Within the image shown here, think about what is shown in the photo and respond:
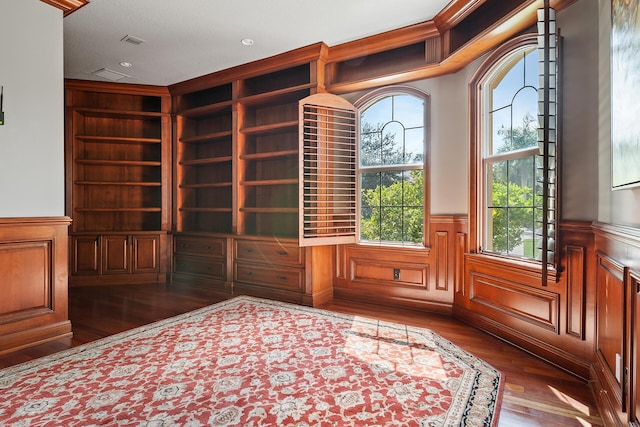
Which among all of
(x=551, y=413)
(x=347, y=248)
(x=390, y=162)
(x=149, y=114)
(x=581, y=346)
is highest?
(x=149, y=114)

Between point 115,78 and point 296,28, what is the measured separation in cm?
276

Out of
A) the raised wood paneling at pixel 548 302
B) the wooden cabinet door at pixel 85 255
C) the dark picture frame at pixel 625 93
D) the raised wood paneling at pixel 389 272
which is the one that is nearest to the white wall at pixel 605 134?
the dark picture frame at pixel 625 93

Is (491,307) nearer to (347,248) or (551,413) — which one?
(551,413)

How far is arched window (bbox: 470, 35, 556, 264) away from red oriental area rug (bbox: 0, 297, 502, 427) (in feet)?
3.49

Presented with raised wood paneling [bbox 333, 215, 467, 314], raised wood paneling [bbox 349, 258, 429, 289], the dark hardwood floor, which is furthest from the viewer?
raised wood paneling [bbox 349, 258, 429, 289]

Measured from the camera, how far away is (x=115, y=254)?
15.9 feet

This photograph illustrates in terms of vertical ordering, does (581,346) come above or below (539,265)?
below

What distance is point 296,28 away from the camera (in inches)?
132

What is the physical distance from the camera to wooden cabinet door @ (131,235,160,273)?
4.91m

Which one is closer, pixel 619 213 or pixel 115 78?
pixel 619 213

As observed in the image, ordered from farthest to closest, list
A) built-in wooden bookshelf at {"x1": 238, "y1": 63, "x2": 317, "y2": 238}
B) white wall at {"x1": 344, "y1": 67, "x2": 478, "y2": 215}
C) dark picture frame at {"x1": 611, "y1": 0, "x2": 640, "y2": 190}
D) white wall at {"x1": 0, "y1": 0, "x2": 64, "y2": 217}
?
1. built-in wooden bookshelf at {"x1": 238, "y1": 63, "x2": 317, "y2": 238}
2. white wall at {"x1": 344, "y1": 67, "x2": 478, "y2": 215}
3. white wall at {"x1": 0, "y1": 0, "x2": 64, "y2": 217}
4. dark picture frame at {"x1": 611, "y1": 0, "x2": 640, "y2": 190}

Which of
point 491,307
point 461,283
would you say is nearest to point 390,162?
point 461,283

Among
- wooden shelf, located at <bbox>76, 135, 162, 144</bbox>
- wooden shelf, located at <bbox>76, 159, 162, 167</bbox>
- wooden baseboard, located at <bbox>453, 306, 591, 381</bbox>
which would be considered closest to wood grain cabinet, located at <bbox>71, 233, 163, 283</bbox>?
wooden shelf, located at <bbox>76, 159, 162, 167</bbox>

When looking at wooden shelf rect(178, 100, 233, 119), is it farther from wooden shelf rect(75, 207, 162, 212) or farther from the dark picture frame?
the dark picture frame
